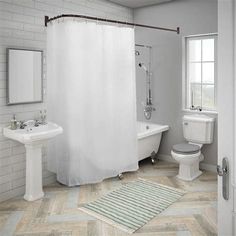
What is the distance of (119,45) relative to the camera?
3928 millimetres

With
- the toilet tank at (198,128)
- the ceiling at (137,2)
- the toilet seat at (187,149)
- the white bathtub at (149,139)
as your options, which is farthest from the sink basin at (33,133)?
the ceiling at (137,2)

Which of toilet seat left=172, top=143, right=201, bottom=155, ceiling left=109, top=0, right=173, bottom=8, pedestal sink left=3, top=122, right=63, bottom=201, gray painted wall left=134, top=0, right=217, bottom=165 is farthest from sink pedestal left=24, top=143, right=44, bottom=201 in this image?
ceiling left=109, top=0, right=173, bottom=8

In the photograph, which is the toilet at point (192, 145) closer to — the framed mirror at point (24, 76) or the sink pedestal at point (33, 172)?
the sink pedestal at point (33, 172)

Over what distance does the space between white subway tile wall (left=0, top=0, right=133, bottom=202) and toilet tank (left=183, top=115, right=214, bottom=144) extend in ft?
7.46

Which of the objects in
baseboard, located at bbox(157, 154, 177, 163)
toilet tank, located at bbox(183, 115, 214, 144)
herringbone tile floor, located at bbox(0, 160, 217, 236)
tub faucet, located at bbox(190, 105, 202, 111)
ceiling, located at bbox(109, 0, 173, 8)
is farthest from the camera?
baseboard, located at bbox(157, 154, 177, 163)

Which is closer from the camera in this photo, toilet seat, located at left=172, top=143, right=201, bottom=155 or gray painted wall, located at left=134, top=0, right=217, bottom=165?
toilet seat, located at left=172, top=143, right=201, bottom=155

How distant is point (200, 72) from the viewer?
473 centimetres

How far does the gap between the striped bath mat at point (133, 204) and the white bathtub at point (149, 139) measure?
2.34 ft

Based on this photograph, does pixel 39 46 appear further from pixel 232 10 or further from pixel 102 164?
pixel 232 10

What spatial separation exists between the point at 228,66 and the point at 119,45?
2.70 metres

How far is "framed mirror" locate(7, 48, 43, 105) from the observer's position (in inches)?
138

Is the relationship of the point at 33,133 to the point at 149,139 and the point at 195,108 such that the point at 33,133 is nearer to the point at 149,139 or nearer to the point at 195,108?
the point at 149,139

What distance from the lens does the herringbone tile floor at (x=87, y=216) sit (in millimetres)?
2791

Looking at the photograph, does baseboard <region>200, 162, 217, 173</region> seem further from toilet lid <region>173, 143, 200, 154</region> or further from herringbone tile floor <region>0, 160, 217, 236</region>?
toilet lid <region>173, 143, 200, 154</region>
